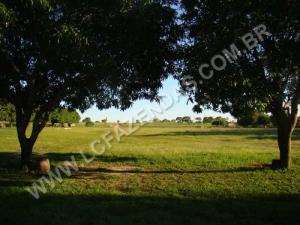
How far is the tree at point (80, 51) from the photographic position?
44.5 ft

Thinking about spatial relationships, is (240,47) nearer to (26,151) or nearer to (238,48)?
(238,48)

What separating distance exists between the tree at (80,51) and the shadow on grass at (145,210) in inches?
195

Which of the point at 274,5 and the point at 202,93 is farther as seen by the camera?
the point at 202,93

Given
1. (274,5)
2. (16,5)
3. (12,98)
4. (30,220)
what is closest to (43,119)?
(12,98)

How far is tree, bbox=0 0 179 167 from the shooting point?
13.6 meters

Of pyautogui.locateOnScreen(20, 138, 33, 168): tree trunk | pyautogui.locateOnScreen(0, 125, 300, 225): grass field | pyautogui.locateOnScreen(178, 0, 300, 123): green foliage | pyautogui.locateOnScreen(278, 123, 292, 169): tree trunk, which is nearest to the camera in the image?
pyautogui.locateOnScreen(0, 125, 300, 225): grass field

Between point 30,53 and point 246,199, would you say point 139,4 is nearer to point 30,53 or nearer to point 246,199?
point 30,53

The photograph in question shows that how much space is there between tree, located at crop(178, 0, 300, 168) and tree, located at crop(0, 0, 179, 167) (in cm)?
161

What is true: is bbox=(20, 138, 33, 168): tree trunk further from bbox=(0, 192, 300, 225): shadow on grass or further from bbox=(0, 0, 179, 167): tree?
bbox=(0, 192, 300, 225): shadow on grass

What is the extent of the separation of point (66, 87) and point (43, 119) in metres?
2.26

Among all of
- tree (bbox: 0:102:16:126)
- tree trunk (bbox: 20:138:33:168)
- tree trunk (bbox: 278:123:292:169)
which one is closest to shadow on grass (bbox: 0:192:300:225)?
tree trunk (bbox: 20:138:33:168)

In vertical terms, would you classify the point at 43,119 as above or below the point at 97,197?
above

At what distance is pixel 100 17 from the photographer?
15117mm

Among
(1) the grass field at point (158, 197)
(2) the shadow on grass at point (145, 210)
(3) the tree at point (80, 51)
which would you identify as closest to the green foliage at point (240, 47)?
(3) the tree at point (80, 51)
